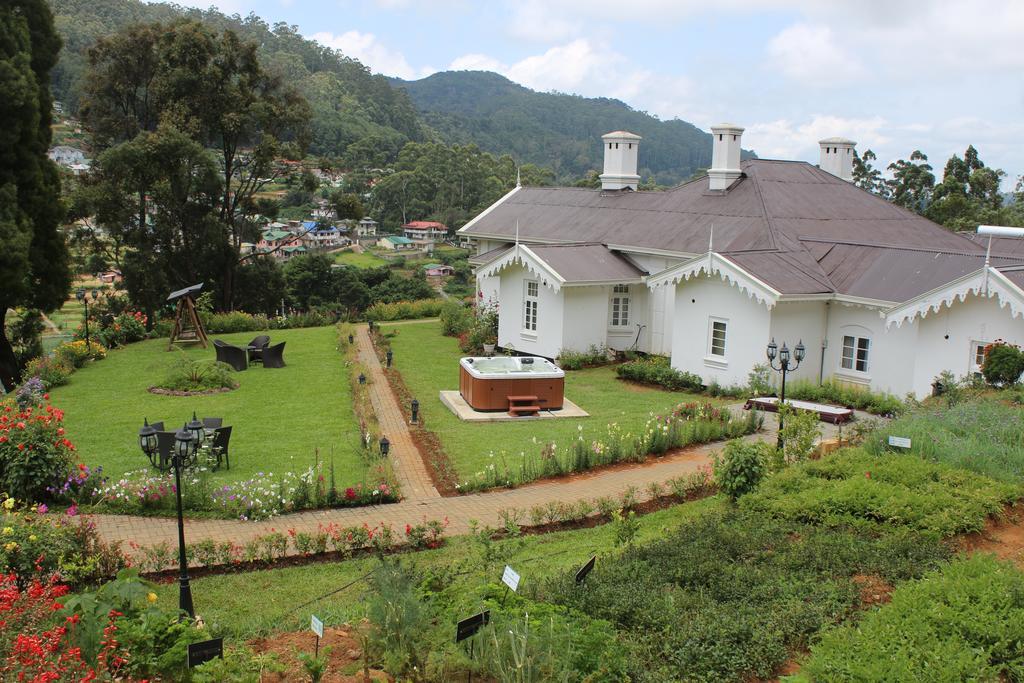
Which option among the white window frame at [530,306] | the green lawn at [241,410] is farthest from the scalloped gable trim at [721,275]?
the green lawn at [241,410]

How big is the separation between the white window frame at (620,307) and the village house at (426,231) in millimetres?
46263

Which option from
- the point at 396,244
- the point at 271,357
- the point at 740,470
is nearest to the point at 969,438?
the point at 740,470

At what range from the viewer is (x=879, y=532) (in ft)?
32.5

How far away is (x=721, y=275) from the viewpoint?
20.8 m

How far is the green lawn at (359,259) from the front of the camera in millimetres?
62569

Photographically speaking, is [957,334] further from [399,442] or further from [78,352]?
[78,352]

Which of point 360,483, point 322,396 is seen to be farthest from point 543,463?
point 322,396

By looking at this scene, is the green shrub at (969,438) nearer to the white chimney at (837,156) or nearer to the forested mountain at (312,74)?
the white chimney at (837,156)

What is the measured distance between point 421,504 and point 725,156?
56.3ft

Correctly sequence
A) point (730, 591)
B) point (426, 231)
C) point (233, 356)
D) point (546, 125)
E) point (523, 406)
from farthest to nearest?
point (546, 125) → point (426, 231) → point (233, 356) → point (523, 406) → point (730, 591)

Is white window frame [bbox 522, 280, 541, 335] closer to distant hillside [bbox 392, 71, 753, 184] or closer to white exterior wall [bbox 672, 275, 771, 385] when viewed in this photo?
white exterior wall [bbox 672, 275, 771, 385]

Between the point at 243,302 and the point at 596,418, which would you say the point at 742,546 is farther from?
the point at 243,302

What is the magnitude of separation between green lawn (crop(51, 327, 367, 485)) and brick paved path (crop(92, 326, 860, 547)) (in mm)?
1133

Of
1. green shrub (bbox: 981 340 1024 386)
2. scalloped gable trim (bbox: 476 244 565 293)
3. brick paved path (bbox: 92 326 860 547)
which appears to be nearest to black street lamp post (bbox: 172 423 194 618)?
brick paved path (bbox: 92 326 860 547)
